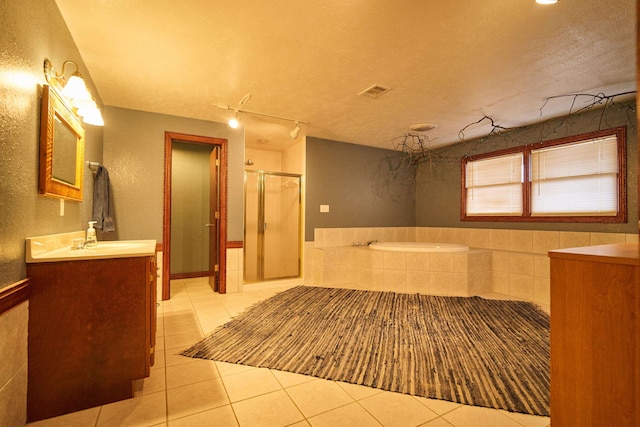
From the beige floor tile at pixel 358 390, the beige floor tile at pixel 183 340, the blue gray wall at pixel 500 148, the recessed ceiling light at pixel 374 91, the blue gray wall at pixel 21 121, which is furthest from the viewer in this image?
the blue gray wall at pixel 500 148

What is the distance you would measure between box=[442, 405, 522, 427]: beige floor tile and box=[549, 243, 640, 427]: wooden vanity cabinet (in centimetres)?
44

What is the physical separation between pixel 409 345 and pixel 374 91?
2.33 m

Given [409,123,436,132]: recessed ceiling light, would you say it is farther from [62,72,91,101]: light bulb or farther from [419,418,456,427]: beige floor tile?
[62,72,91,101]: light bulb

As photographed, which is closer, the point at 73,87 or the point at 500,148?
the point at 73,87

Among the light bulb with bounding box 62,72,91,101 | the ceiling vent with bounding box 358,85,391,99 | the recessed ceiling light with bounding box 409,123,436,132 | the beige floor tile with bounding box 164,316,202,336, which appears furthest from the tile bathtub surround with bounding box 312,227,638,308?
the light bulb with bounding box 62,72,91,101

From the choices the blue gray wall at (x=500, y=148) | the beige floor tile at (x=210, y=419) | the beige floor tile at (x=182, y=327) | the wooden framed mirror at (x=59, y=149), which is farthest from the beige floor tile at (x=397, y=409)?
the blue gray wall at (x=500, y=148)

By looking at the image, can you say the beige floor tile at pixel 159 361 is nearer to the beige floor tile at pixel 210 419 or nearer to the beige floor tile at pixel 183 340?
the beige floor tile at pixel 183 340

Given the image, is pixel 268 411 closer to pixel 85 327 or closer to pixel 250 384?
pixel 250 384

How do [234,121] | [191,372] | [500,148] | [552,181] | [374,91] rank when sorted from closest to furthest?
[191,372] → [374,91] → [234,121] → [552,181] → [500,148]

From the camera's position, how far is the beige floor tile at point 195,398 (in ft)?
4.67

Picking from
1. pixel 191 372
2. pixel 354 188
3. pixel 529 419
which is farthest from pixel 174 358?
pixel 354 188

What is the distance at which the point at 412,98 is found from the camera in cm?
290

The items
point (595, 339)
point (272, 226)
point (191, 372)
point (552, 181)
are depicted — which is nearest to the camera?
point (595, 339)

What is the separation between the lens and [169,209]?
3330mm
